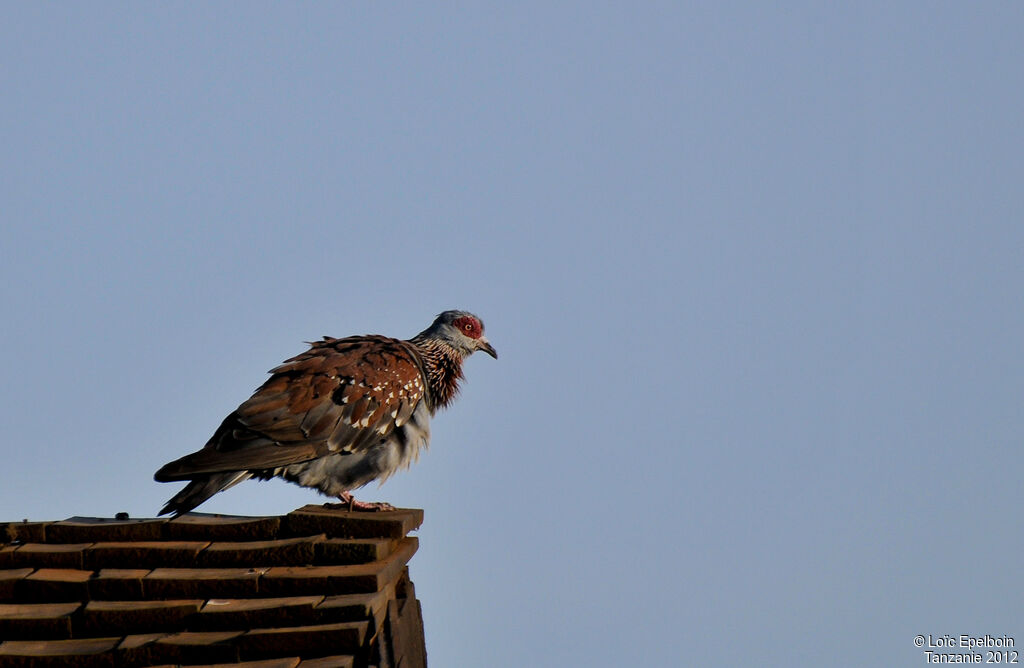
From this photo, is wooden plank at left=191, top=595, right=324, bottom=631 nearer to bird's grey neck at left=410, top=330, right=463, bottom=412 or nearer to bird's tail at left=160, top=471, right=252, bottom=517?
bird's tail at left=160, top=471, right=252, bottom=517

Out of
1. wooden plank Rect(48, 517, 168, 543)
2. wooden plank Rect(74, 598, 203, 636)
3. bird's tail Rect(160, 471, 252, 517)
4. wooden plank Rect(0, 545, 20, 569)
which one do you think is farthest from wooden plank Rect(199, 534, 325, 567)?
bird's tail Rect(160, 471, 252, 517)

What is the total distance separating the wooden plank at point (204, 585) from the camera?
5168 millimetres

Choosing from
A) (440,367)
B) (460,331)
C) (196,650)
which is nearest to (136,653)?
(196,650)

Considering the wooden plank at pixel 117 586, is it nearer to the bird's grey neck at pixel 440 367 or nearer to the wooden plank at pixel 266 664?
the wooden plank at pixel 266 664

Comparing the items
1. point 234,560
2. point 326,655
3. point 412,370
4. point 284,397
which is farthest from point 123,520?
point 412,370

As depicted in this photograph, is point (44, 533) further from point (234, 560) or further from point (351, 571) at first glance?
point (351, 571)

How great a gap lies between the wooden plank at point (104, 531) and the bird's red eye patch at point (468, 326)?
4.53 metres

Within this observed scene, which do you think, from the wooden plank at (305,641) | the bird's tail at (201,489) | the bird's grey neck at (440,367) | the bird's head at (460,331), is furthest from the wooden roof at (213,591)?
the bird's head at (460,331)

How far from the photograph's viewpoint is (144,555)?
17.9ft

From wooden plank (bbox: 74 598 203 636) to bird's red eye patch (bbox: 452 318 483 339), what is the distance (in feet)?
16.6

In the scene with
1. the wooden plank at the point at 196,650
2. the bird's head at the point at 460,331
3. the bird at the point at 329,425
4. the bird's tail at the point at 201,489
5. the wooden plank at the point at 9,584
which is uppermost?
the bird's head at the point at 460,331

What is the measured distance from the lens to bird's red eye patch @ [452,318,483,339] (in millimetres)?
10047

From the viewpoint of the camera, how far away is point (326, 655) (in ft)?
15.6

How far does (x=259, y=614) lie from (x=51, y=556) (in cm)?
114
